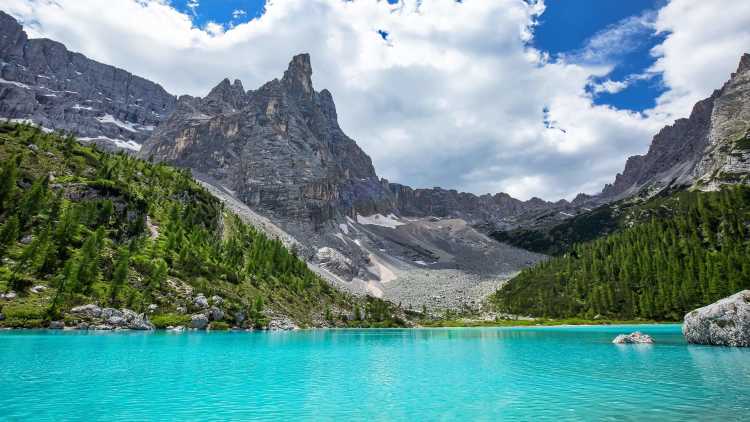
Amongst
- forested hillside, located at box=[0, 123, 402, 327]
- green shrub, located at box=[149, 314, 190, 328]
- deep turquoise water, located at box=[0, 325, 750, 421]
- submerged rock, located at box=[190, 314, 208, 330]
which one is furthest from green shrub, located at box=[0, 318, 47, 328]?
submerged rock, located at box=[190, 314, 208, 330]

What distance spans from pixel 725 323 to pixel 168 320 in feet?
274

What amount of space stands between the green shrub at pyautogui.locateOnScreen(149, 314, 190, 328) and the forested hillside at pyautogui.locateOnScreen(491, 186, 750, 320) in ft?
417

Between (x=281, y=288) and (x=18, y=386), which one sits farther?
(x=281, y=288)

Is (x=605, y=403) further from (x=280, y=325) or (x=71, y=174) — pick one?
(x=71, y=174)

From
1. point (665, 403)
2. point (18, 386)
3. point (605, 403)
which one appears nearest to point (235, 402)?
point (18, 386)

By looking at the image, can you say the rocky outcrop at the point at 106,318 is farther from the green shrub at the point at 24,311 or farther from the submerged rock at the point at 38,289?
the submerged rock at the point at 38,289

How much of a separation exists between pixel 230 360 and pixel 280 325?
6754 cm

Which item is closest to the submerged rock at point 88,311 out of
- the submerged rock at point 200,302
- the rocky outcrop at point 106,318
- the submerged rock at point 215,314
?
the rocky outcrop at point 106,318

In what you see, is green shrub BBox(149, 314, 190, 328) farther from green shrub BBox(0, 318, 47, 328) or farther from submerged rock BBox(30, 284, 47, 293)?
Answer: green shrub BBox(0, 318, 47, 328)

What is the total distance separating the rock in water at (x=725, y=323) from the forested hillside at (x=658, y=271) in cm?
8399

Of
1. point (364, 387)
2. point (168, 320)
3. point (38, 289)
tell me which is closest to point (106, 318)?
point (38, 289)

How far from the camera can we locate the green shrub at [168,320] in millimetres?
75812

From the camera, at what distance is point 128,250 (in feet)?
300

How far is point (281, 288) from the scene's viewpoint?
130125mm
